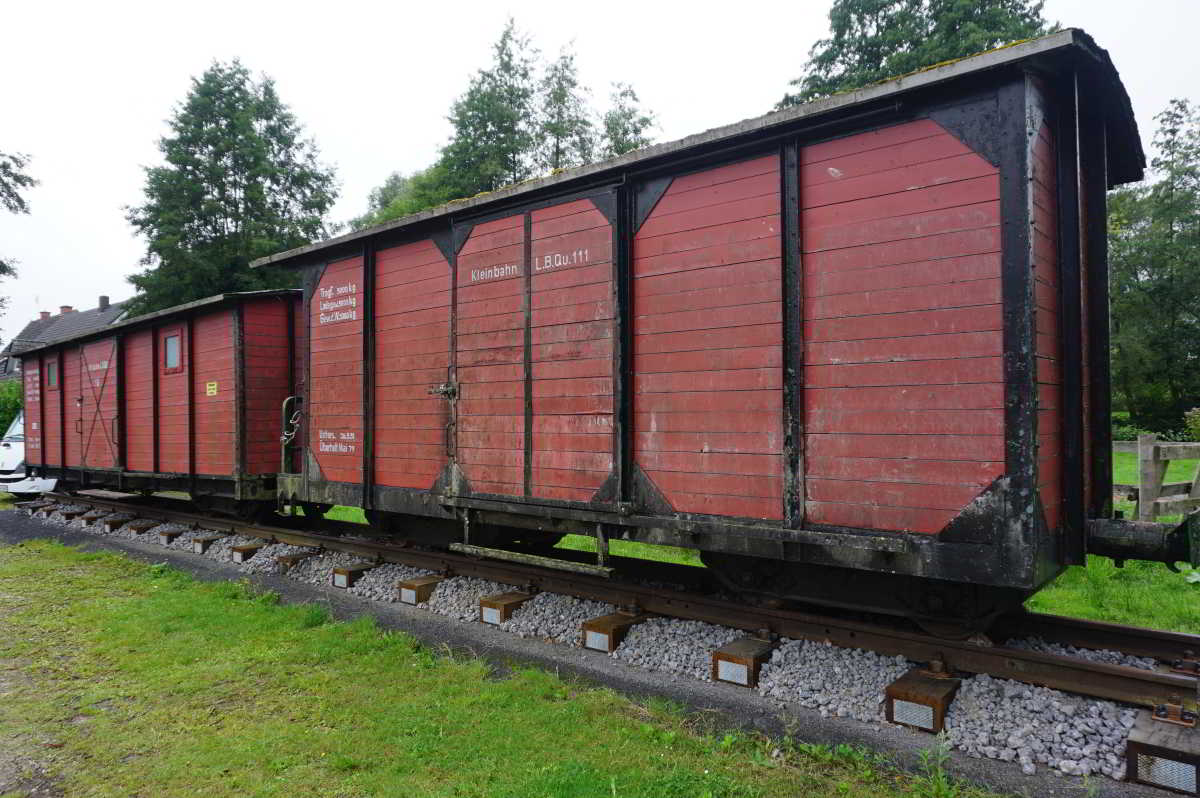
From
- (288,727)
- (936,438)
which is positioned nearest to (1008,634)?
(936,438)

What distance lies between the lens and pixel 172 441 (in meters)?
11.1

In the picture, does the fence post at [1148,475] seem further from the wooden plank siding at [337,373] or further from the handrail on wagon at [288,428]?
the handrail on wagon at [288,428]

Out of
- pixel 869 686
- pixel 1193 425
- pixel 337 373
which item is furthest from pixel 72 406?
pixel 1193 425

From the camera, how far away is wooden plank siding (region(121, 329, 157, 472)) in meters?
11.7

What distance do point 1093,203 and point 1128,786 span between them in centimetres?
367

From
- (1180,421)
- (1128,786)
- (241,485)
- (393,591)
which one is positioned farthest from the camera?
(1180,421)

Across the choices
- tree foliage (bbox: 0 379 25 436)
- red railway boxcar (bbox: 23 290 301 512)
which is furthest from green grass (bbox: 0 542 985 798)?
tree foliage (bbox: 0 379 25 436)

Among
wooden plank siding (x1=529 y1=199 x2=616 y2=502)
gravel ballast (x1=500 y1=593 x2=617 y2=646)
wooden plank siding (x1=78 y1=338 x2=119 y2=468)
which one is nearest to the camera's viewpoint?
wooden plank siding (x1=529 y1=199 x2=616 y2=502)

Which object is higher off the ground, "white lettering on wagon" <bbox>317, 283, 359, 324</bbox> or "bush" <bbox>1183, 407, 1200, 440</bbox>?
"white lettering on wagon" <bbox>317, 283, 359, 324</bbox>

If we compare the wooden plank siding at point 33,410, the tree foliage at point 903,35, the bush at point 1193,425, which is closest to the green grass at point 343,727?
the wooden plank siding at point 33,410

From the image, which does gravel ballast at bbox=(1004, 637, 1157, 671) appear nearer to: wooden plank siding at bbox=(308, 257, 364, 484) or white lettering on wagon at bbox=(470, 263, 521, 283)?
white lettering on wagon at bbox=(470, 263, 521, 283)

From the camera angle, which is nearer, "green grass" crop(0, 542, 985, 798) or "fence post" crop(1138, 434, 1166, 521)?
"green grass" crop(0, 542, 985, 798)

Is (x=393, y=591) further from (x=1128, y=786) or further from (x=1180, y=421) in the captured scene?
(x=1180, y=421)

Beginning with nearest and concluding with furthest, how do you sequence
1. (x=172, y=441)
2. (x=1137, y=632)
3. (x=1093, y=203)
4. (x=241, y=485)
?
(x=1137, y=632)
(x=1093, y=203)
(x=241, y=485)
(x=172, y=441)
